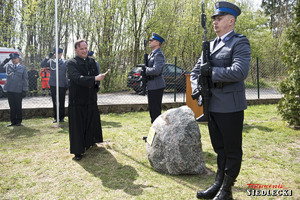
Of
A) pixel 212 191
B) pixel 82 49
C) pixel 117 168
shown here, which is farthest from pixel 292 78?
pixel 82 49

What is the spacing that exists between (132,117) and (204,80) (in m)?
6.09

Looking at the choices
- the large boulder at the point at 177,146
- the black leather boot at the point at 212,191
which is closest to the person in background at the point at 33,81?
the large boulder at the point at 177,146

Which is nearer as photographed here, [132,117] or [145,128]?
[145,128]

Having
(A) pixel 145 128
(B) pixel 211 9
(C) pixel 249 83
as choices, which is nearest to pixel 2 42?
(A) pixel 145 128

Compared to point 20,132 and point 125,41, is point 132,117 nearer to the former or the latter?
point 20,132

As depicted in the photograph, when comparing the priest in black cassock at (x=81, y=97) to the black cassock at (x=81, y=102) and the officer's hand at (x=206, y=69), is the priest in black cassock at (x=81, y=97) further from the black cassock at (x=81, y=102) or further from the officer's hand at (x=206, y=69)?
the officer's hand at (x=206, y=69)

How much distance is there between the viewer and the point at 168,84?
11.2m

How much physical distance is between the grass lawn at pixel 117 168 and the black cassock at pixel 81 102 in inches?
13.5

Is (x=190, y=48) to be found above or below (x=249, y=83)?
above

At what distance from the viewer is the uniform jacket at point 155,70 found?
5100 mm

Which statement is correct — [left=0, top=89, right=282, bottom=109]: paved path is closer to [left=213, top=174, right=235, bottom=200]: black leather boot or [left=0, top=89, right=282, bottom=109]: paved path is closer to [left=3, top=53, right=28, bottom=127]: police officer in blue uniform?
[left=3, top=53, right=28, bottom=127]: police officer in blue uniform

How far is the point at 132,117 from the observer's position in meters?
8.80

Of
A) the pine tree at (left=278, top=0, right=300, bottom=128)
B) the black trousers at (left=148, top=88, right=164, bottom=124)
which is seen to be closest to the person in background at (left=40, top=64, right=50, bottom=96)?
the black trousers at (left=148, top=88, right=164, bottom=124)

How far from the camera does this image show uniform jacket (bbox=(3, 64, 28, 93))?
7379mm
